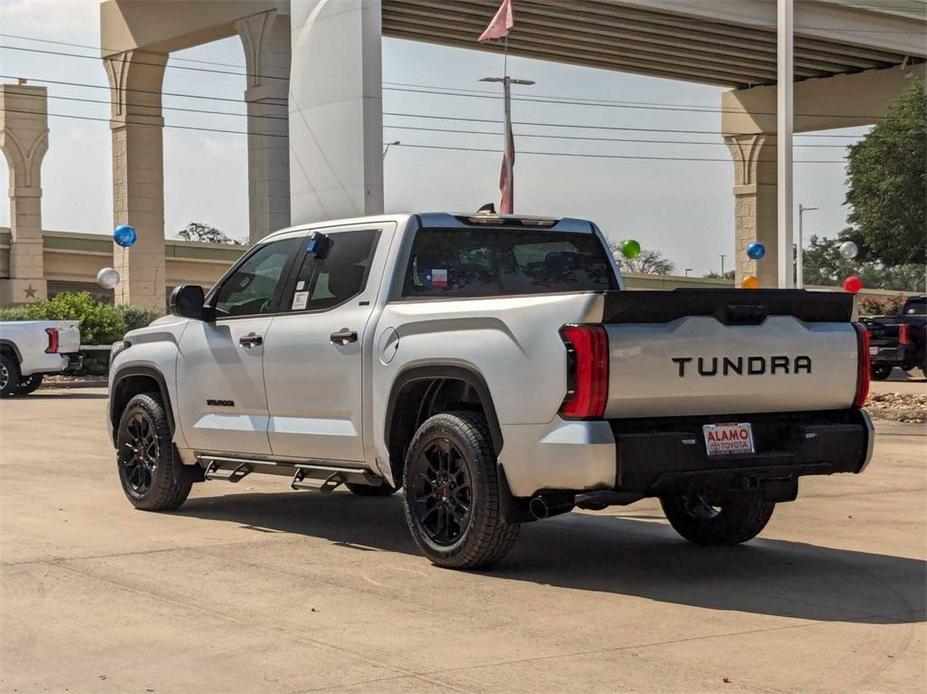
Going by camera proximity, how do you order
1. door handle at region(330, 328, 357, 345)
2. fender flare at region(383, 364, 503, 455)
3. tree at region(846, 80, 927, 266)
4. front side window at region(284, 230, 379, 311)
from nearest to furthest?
fender flare at region(383, 364, 503, 455) → door handle at region(330, 328, 357, 345) → front side window at region(284, 230, 379, 311) → tree at region(846, 80, 927, 266)

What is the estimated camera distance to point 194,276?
3145 inches

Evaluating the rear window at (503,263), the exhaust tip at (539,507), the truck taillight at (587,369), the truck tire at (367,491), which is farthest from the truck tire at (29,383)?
the truck taillight at (587,369)

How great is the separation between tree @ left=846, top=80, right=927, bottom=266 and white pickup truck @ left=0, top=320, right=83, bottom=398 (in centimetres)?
3453

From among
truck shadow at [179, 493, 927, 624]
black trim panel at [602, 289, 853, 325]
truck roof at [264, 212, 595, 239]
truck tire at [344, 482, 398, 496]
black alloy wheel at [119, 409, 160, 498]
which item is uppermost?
truck roof at [264, 212, 595, 239]

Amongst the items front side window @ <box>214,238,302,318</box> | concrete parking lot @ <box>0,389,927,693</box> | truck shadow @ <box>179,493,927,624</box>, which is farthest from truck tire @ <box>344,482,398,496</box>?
front side window @ <box>214,238,302,318</box>

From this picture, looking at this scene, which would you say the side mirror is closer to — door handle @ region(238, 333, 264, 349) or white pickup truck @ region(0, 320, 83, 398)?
door handle @ region(238, 333, 264, 349)

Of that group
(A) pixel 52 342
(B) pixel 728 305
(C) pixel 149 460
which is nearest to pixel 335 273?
(C) pixel 149 460

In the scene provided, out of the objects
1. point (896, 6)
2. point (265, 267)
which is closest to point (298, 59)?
point (896, 6)

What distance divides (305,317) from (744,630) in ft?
12.7

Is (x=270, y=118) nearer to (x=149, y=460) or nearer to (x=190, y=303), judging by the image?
(x=149, y=460)

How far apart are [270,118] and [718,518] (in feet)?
109

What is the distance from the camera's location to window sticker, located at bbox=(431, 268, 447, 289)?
9.26 meters

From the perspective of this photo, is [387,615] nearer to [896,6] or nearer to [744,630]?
[744,630]

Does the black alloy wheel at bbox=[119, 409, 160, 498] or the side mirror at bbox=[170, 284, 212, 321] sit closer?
the side mirror at bbox=[170, 284, 212, 321]
